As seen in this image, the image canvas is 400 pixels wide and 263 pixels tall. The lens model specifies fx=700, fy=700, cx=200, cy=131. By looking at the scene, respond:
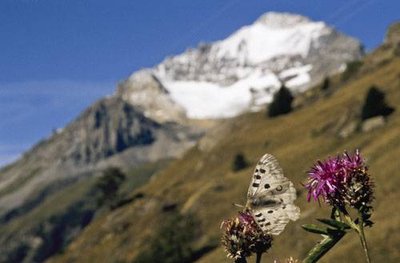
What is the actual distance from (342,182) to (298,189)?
4588 inches

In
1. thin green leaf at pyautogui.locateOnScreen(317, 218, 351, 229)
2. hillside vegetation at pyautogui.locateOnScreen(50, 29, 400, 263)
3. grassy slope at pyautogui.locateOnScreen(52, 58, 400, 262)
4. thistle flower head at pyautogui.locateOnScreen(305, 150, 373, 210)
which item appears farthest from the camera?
hillside vegetation at pyautogui.locateOnScreen(50, 29, 400, 263)

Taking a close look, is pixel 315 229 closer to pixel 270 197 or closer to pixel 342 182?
pixel 342 182

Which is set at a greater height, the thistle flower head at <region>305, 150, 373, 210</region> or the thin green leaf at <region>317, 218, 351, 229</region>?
the thistle flower head at <region>305, 150, 373, 210</region>

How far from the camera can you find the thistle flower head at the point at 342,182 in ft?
21.9

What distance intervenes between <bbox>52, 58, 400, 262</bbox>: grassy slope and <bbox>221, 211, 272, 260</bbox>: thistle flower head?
214ft

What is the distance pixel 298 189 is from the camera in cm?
12188

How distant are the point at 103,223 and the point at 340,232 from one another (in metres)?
190

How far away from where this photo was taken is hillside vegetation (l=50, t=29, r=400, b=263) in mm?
85688

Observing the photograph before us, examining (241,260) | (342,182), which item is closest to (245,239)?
(241,260)

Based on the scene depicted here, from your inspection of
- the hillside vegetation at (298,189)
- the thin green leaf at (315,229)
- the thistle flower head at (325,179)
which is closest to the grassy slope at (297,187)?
the hillside vegetation at (298,189)

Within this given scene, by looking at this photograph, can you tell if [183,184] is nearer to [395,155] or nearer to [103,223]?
[103,223]

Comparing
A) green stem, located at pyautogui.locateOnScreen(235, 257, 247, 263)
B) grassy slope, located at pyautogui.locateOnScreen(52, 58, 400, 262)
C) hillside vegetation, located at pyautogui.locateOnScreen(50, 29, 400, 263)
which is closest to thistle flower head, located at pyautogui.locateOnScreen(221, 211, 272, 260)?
green stem, located at pyautogui.locateOnScreen(235, 257, 247, 263)

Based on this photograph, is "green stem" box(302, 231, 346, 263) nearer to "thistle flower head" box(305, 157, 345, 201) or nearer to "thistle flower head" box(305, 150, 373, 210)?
"thistle flower head" box(305, 150, 373, 210)

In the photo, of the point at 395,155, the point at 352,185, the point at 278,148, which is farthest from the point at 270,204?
the point at 278,148
